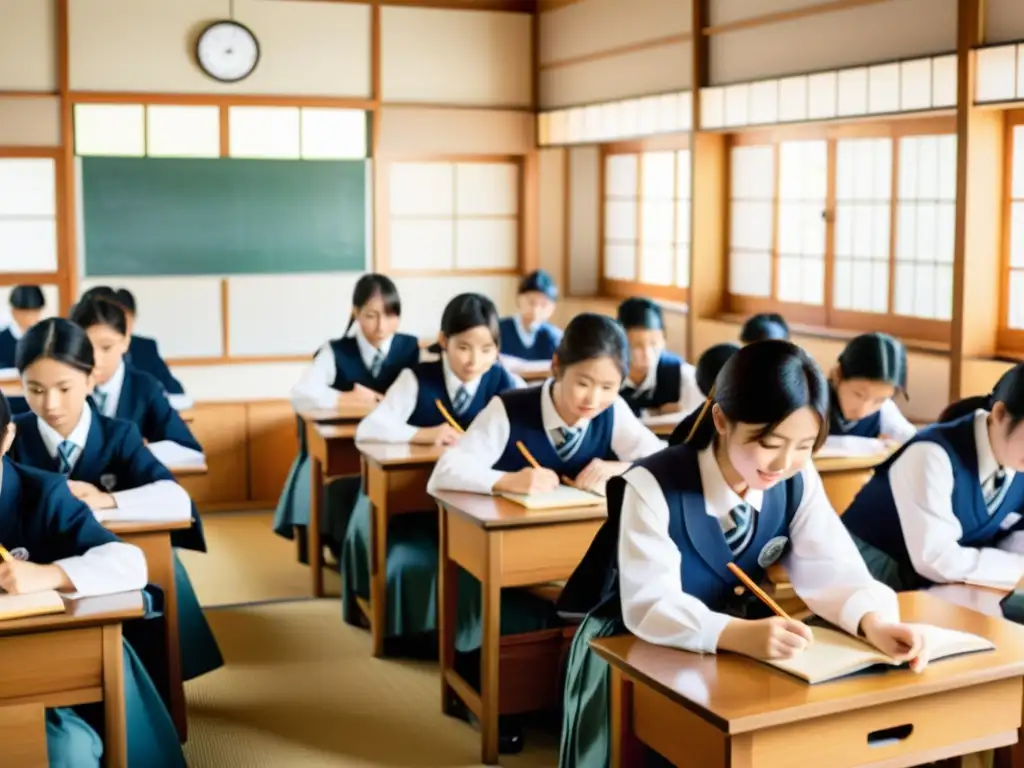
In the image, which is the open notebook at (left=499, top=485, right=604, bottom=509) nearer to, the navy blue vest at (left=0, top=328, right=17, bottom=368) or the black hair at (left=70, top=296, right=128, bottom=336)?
the black hair at (left=70, top=296, right=128, bottom=336)

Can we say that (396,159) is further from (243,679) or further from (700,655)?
(700,655)

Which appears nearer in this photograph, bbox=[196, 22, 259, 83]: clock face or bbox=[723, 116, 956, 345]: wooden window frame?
bbox=[723, 116, 956, 345]: wooden window frame

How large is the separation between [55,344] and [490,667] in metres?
1.34

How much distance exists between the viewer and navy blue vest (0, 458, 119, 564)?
2832mm

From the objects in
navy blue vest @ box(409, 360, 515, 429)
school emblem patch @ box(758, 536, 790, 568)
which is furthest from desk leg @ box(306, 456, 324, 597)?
school emblem patch @ box(758, 536, 790, 568)

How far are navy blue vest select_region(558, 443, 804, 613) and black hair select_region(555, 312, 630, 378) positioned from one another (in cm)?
96

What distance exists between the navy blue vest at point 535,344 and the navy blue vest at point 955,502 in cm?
418

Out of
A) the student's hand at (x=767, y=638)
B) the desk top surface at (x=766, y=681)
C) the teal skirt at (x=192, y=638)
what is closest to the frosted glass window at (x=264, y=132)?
the teal skirt at (x=192, y=638)

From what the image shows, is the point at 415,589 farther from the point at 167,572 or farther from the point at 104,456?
the point at 104,456

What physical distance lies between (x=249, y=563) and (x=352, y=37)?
10.5 ft

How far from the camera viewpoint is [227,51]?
7176 mm

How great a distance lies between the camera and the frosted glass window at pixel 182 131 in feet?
23.4

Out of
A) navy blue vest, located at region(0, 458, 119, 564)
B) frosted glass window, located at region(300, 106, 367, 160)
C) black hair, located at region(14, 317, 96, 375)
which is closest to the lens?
navy blue vest, located at region(0, 458, 119, 564)

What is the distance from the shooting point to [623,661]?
218 cm
